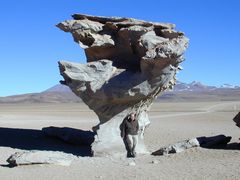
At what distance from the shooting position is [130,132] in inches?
710

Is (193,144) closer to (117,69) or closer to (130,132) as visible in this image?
(130,132)

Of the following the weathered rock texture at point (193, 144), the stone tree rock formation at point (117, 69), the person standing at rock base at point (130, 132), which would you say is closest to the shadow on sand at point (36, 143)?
the stone tree rock formation at point (117, 69)

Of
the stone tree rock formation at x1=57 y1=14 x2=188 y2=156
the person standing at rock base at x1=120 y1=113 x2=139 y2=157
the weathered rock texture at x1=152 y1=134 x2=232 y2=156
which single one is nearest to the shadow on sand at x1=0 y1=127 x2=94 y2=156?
the stone tree rock formation at x1=57 y1=14 x2=188 y2=156

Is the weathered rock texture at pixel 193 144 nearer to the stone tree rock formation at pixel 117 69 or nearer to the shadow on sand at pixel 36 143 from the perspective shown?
the stone tree rock formation at pixel 117 69

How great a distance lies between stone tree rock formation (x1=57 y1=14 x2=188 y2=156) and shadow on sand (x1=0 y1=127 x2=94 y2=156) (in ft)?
5.69

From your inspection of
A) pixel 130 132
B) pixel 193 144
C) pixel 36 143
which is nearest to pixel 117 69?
pixel 130 132

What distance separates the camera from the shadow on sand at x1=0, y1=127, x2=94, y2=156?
21469 mm

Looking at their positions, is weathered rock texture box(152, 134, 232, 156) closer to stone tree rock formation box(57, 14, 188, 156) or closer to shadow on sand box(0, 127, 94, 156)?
stone tree rock formation box(57, 14, 188, 156)

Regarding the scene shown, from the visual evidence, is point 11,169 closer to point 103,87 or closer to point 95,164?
point 95,164

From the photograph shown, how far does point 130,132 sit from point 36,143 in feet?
21.8

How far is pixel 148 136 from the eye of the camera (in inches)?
1041

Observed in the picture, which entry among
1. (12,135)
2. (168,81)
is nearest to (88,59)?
(168,81)

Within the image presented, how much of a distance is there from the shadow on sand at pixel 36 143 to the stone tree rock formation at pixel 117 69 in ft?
5.69

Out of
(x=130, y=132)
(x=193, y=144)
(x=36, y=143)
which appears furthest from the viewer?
(x=36, y=143)
